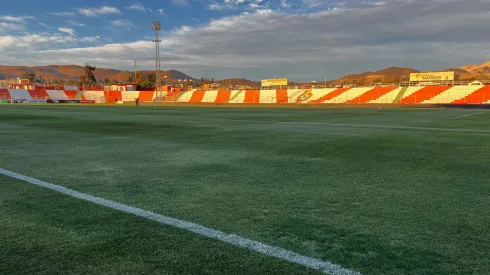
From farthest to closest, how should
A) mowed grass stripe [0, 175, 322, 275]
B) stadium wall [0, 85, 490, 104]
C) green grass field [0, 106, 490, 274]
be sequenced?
stadium wall [0, 85, 490, 104] → green grass field [0, 106, 490, 274] → mowed grass stripe [0, 175, 322, 275]

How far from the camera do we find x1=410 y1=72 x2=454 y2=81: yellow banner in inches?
2731

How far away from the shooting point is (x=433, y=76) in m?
71.8

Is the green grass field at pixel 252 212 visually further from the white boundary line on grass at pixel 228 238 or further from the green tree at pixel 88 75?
the green tree at pixel 88 75

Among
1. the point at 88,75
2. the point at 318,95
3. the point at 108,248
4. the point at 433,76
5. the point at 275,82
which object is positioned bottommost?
the point at 108,248

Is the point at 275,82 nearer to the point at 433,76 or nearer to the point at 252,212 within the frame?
the point at 433,76

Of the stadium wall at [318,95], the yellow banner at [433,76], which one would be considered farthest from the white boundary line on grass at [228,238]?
the yellow banner at [433,76]

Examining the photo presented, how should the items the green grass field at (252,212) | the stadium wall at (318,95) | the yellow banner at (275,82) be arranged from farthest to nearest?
the yellow banner at (275,82), the stadium wall at (318,95), the green grass field at (252,212)

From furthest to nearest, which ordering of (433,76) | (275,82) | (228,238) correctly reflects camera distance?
(275,82) < (433,76) < (228,238)

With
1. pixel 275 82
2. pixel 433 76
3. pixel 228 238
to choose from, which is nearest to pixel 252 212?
pixel 228 238

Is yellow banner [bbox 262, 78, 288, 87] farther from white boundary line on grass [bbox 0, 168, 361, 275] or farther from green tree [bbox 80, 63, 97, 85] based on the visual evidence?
green tree [bbox 80, 63, 97, 85]

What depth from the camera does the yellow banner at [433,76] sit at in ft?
228

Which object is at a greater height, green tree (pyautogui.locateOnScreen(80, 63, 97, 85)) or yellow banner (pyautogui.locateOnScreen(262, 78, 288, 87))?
green tree (pyautogui.locateOnScreen(80, 63, 97, 85))

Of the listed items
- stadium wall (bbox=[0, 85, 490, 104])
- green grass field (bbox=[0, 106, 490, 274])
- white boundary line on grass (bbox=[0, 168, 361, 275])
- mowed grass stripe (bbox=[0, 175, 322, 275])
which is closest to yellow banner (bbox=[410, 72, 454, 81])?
stadium wall (bbox=[0, 85, 490, 104])

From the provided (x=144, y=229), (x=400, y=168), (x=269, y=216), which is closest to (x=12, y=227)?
(x=144, y=229)
